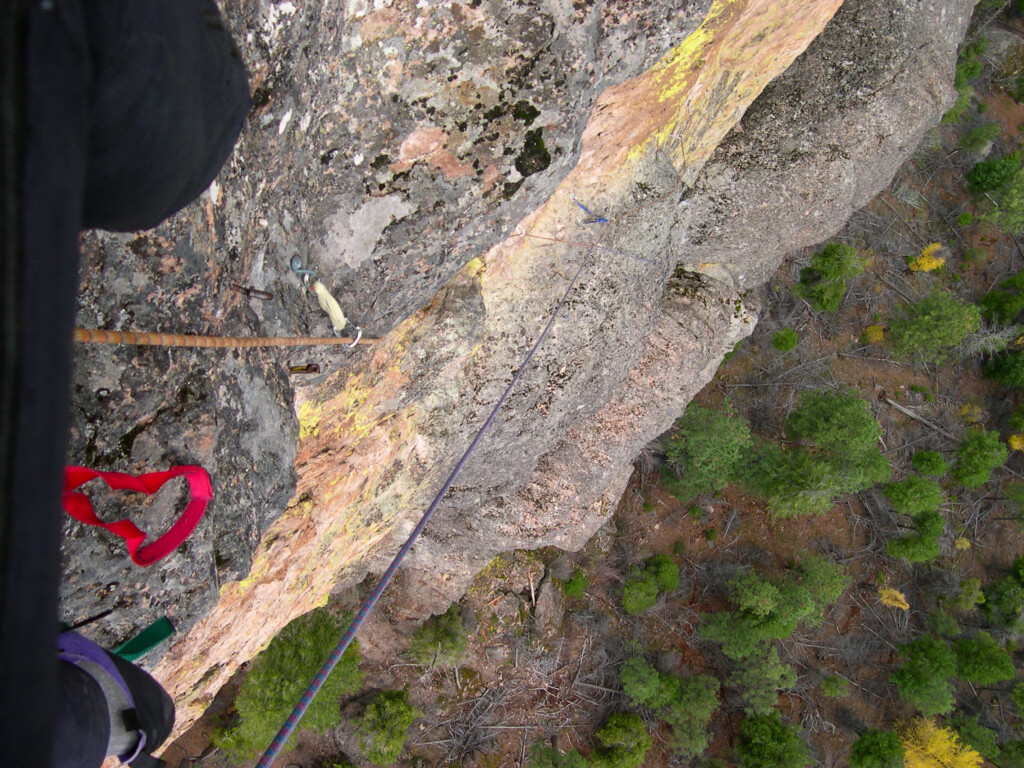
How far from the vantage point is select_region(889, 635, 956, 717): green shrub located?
8828 mm

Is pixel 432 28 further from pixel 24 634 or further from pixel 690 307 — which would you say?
pixel 690 307

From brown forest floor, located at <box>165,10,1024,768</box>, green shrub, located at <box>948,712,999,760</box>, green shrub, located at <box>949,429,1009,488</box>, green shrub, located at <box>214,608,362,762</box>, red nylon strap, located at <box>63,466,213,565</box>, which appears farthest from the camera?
green shrub, located at <box>949,429,1009,488</box>

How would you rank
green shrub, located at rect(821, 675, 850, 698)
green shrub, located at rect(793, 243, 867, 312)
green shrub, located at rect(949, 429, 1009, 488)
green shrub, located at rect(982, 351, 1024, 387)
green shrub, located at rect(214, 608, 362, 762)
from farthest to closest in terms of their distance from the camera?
green shrub, located at rect(982, 351, 1024, 387) → green shrub, located at rect(949, 429, 1009, 488) → green shrub, located at rect(821, 675, 850, 698) → green shrub, located at rect(793, 243, 867, 312) → green shrub, located at rect(214, 608, 362, 762)

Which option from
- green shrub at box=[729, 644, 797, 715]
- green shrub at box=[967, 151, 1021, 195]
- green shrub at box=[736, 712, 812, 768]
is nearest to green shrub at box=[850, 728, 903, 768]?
green shrub at box=[736, 712, 812, 768]

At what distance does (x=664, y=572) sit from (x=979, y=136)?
8720 millimetres

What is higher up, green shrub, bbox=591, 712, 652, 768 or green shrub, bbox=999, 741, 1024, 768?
green shrub, bbox=591, 712, 652, 768

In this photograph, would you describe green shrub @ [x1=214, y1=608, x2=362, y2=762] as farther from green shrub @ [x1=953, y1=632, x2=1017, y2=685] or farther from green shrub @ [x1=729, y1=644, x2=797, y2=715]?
green shrub @ [x1=953, y1=632, x2=1017, y2=685]

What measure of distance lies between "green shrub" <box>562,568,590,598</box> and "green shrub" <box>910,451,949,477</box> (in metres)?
5.47

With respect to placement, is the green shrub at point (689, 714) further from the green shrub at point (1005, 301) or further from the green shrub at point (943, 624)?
the green shrub at point (1005, 301)

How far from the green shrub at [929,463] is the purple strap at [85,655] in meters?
10.5

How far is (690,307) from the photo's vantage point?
19.1ft

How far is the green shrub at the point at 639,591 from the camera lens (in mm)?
8398

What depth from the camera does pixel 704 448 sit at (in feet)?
25.7

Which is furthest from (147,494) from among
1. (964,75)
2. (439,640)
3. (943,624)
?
(964,75)
